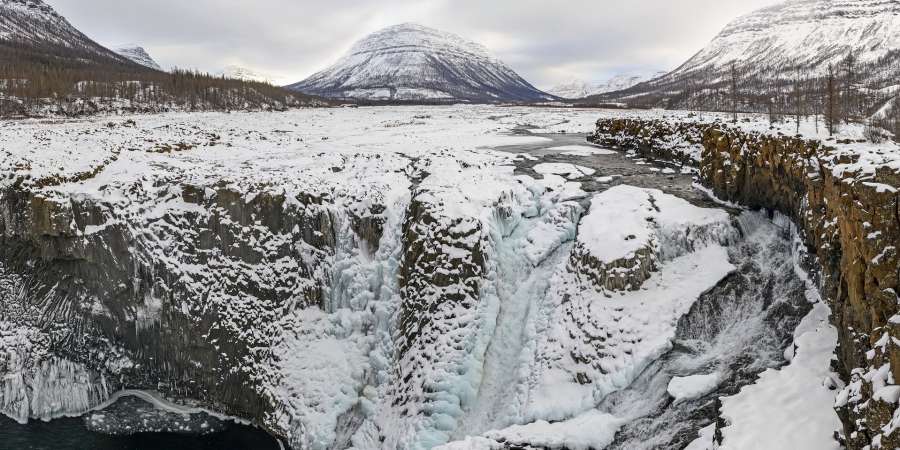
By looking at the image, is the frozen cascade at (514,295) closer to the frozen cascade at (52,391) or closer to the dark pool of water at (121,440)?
the dark pool of water at (121,440)

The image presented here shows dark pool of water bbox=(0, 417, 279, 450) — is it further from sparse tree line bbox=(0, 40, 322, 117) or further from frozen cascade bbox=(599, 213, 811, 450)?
sparse tree line bbox=(0, 40, 322, 117)

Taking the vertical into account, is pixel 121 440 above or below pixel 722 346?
below

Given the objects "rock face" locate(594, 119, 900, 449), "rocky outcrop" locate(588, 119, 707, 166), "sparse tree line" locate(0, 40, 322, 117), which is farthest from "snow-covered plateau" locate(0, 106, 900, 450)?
"sparse tree line" locate(0, 40, 322, 117)

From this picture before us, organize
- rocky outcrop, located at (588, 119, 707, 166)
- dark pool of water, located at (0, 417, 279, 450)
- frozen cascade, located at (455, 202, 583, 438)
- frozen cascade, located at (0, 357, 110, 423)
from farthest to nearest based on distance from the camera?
rocky outcrop, located at (588, 119, 707, 166), frozen cascade, located at (0, 357, 110, 423), dark pool of water, located at (0, 417, 279, 450), frozen cascade, located at (455, 202, 583, 438)

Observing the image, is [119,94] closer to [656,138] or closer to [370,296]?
[370,296]

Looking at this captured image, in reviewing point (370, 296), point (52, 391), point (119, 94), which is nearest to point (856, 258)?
point (370, 296)

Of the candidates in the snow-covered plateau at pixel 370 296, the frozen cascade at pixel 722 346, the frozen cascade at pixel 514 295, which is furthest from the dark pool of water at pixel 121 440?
the frozen cascade at pixel 722 346
